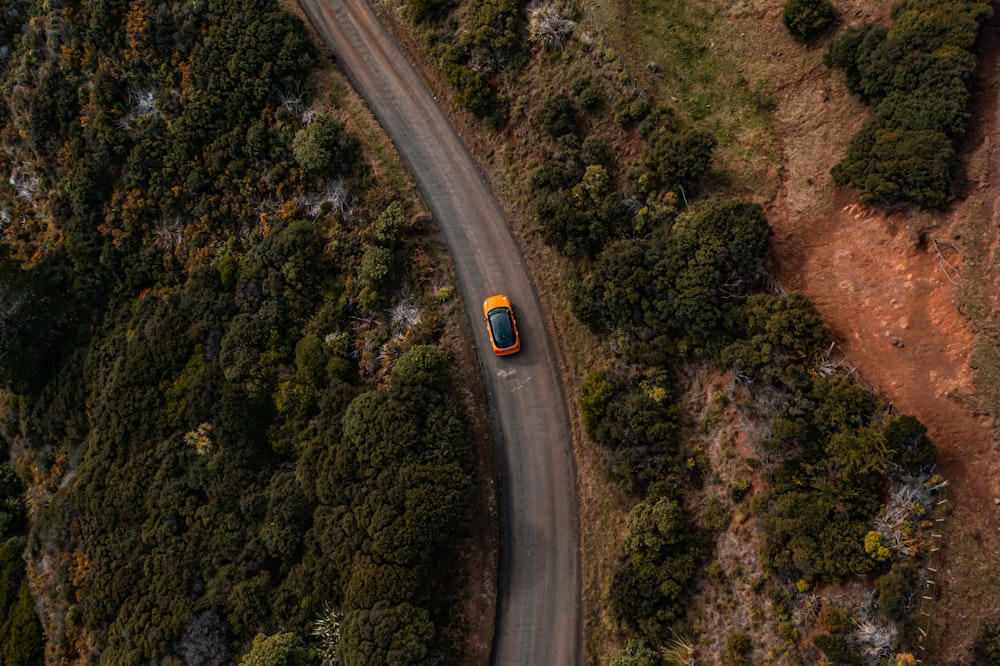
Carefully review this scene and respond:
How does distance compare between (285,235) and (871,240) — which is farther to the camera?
(285,235)

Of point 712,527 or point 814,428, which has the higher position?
point 814,428

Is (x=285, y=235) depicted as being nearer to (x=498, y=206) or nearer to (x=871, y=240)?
(x=498, y=206)

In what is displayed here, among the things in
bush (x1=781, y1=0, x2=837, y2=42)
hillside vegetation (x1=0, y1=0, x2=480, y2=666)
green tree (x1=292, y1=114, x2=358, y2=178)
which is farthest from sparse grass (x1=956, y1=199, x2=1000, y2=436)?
green tree (x1=292, y1=114, x2=358, y2=178)

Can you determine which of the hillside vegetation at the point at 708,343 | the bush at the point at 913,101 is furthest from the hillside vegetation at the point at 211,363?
the bush at the point at 913,101

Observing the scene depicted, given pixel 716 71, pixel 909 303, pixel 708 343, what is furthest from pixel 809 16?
pixel 708 343

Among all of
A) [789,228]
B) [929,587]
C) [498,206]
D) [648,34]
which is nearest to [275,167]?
[498,206]

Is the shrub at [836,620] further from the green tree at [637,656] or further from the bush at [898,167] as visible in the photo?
the bush at [898,167]
